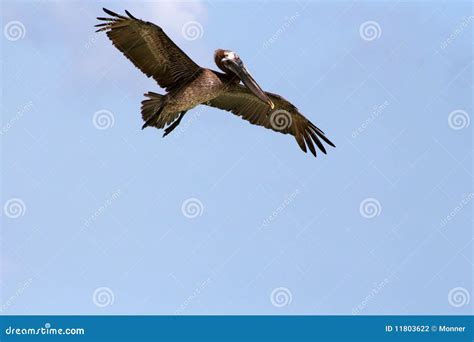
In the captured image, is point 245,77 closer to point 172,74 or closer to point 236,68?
point 236,68

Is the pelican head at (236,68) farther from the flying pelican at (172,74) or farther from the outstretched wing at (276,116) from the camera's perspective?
the outstretched wing at (276,116)

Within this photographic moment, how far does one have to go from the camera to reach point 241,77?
14.5 m

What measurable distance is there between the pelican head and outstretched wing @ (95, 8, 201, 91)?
72 centimetres

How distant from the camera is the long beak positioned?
1442 cm


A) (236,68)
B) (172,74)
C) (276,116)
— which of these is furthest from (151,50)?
(276,116)

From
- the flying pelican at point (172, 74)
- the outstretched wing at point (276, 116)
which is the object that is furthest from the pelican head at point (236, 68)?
the outstretched wing at point (276, 116)

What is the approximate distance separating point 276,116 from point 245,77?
57.1 inches

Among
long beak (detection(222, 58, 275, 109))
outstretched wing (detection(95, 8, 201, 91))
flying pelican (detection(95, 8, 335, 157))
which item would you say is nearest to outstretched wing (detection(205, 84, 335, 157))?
flying pelican (detection(95, 8, 335, 157))

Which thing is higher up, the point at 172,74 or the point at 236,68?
the point at 236,68

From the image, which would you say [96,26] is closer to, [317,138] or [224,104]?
[224,104]

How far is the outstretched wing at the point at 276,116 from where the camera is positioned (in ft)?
50.6

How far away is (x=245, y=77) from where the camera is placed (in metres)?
14.5
